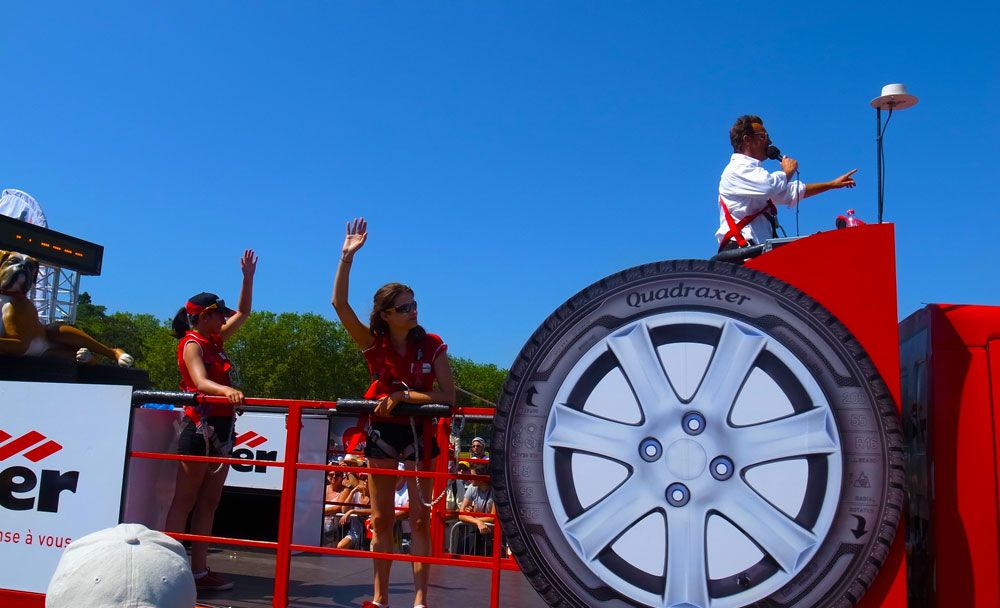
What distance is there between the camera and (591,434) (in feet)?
9.43

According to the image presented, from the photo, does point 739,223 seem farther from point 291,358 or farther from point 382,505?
point 291,358

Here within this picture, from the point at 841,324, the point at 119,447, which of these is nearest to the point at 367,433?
the point at 119,447

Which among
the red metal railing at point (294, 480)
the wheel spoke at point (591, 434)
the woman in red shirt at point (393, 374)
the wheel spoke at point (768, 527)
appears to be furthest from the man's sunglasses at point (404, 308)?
the wheel spoke at point (768, 527)

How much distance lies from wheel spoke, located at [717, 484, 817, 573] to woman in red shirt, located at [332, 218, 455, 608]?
154 cm

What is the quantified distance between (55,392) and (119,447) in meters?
0.51

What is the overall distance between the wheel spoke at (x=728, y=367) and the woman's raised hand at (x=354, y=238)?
6.59 feet

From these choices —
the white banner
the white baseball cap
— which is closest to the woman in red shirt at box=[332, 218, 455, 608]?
the white banner

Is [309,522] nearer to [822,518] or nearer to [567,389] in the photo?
[567,389]

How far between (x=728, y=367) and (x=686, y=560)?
712mm

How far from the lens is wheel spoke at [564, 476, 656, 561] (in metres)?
2.79

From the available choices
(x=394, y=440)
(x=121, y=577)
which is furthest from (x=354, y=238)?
(x=121, y=577)

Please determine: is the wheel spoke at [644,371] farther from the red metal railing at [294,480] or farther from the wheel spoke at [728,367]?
the red metal railing at [294,480]

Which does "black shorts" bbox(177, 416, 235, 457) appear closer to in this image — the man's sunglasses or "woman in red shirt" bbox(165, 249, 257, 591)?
"woman in red shirt" bbox(165, 249, 257, 591)

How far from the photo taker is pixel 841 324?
8.71 feet
